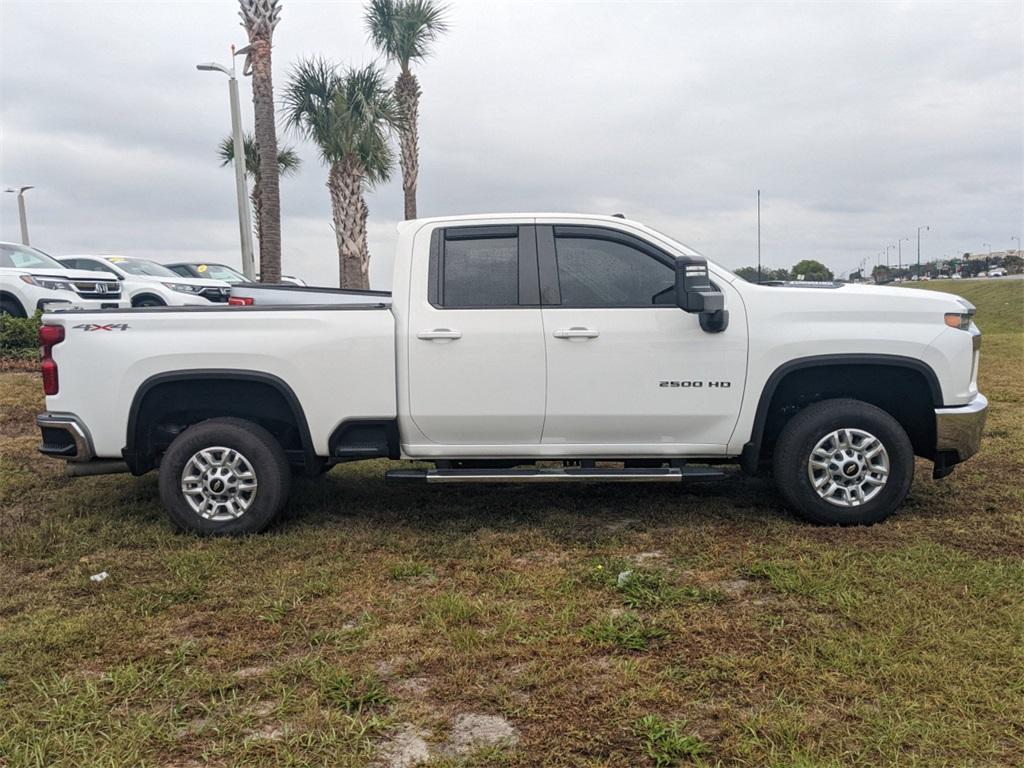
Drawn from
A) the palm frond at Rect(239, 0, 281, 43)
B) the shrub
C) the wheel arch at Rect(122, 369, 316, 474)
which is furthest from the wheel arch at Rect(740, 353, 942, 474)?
the palm frond at Rect(239, 0, 281, 43)

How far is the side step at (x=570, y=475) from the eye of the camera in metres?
4.89

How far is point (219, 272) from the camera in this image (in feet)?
63.0

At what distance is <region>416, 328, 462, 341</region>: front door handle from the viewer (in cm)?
491

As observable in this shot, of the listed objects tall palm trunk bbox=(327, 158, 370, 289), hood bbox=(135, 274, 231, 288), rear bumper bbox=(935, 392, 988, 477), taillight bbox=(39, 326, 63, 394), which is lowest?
rear bumper bbox=(935, 392, 988, 477)

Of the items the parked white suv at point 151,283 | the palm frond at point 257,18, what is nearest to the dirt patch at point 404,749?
the parked white suv at point 151,283

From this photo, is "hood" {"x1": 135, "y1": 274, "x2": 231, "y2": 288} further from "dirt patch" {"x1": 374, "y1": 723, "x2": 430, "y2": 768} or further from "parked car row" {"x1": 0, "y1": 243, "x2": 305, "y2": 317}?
"dirt patch" {"x1": 374, "y1": 723, "x2": 430, "y2": 768}

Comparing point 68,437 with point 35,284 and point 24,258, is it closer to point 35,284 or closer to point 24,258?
point 35,284

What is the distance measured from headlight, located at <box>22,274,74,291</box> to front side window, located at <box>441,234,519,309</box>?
10.5 m

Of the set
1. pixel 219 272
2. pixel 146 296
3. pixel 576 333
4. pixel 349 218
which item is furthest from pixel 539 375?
pixel 349 218

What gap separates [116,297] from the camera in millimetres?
14031

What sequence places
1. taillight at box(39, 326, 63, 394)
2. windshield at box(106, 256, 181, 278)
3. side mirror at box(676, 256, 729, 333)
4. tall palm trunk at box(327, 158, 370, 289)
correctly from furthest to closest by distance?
tall palm trunk at box(327, 158, 370, 289) < windshield at box(106, 256, 181, 278) < taillight at box(39, 326, 63, 394) < side mirror at box(676, 256, 729, 333)

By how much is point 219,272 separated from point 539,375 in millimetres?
16144

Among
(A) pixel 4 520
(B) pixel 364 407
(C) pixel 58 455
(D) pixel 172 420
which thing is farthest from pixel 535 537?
(A) pixel 4 520

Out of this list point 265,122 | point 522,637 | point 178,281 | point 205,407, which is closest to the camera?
point 522,637
